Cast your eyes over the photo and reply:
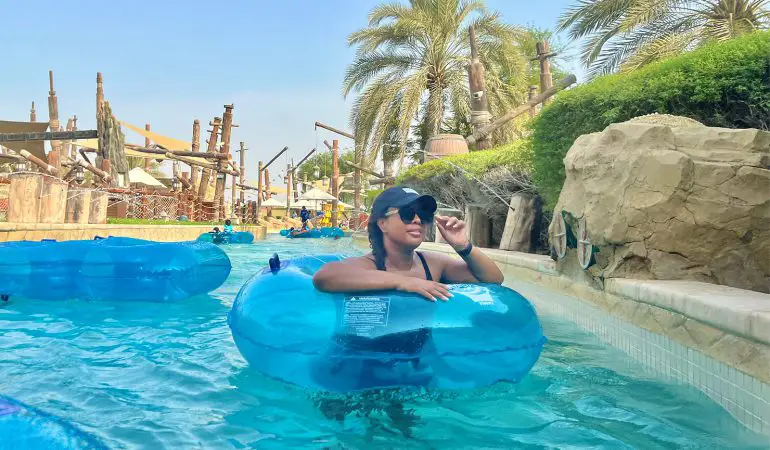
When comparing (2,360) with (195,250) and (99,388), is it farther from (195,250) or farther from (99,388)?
(195,250)

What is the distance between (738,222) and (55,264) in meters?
7.04

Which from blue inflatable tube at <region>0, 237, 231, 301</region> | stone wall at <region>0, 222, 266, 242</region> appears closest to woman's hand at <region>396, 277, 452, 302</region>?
blue inflatable tube at <region>0, 237, 231, 301</region>

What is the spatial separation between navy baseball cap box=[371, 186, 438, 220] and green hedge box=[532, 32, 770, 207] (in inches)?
199

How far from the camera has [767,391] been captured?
2.83 metres

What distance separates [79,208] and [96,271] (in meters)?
8.61

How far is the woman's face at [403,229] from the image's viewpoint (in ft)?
11.1

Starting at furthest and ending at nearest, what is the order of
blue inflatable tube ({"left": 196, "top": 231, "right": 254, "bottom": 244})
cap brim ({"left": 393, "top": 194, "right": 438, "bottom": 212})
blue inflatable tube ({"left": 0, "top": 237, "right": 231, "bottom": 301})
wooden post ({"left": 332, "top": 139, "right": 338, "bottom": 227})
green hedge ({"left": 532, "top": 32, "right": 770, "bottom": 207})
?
wooden post ({"left": 332, "top": 139, "right": 338, "bottom": 227})
blue inflatable tube ({"left": 196, "top": 231, "right": 254, "bottom": 244})
blue inflatable tube ({"left": 0, "top": 237, "right": 231, "bottom": 301})
green hedge ({"left": 532, "top": 32, "right": 770, "bottom": 207})
cap brim ({"left": 393, "top": 194, "right": 438, "bottom": 212})

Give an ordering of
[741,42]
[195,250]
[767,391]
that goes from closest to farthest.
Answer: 1. [767,391]
2. [741,42]
3. [195,250]

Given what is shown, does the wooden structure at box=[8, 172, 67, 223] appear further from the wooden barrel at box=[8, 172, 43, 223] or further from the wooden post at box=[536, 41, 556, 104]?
the wooden post at box=[536, 41, 556, 104]

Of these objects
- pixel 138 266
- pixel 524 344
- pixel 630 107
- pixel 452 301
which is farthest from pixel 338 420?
pixel 630 107

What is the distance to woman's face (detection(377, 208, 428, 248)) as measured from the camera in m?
3.37

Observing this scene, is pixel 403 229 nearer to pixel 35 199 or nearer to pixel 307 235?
pixel 35 199

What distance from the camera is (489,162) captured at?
39.2 feet

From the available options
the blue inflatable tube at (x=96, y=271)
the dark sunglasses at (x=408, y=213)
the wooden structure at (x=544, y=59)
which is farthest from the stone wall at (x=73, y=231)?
the wooden structure at (x=544, y=59)
